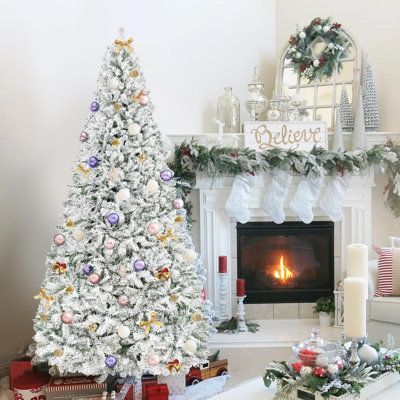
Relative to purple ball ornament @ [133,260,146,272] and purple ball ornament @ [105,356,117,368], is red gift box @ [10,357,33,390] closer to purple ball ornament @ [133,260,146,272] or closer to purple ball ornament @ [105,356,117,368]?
purple ball ornament @ [105,356,117,368]

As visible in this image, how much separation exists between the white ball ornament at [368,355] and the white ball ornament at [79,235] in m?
1.41

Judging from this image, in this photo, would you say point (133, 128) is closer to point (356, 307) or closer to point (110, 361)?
point (110, 361)

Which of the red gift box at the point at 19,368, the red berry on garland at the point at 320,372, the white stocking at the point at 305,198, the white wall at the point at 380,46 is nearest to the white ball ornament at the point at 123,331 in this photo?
the red gift box at the point at 19,368

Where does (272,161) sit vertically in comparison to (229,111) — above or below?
below

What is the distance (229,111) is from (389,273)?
5.52 feet

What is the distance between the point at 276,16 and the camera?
14.9 feet

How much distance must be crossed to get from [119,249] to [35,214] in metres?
1.07

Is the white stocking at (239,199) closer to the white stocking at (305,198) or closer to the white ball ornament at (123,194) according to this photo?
the white stocking at (305,198)

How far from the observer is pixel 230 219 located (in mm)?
4000

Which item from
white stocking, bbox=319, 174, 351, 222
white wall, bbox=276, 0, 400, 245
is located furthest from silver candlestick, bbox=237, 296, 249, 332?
white wall, bbox=276, 0, 400, 245

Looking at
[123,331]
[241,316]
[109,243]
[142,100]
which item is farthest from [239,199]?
[123,331]

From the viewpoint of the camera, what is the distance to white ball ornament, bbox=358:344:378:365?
192 centimetres

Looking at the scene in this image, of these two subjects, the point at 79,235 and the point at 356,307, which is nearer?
the point at 356,307

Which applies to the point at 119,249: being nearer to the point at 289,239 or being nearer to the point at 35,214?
the point at 35,214
